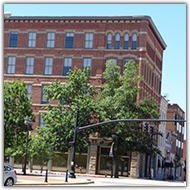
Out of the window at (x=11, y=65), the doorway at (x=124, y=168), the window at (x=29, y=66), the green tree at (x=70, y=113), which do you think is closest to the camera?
the green tree at (x=70, y=113)

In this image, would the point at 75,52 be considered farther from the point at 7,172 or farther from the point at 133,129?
the point at 7,172

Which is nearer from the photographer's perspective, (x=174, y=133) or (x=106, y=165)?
(x=106, y=165)

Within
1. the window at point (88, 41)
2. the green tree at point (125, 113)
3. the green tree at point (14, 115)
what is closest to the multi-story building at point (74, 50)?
the window at point (88, 41)

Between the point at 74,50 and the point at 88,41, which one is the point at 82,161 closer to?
the point at 74,50

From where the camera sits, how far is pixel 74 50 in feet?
186

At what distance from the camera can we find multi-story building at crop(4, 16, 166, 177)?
55.0 meters

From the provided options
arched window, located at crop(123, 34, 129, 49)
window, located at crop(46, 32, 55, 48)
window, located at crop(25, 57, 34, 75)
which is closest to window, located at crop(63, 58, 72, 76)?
window, located at crop(46, 32, 55, 48)

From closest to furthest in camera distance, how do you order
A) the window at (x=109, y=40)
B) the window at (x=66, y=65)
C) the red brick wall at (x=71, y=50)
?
the red brick wall at (x=71, y=50), the window at (x=109, y=40), the window at (x=66, y=65)

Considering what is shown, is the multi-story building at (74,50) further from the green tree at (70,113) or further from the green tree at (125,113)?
the green tree at (70,113)

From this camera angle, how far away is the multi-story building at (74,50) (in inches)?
2165

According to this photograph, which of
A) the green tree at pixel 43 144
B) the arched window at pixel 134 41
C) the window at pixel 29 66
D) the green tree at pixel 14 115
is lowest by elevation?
the green tree at pixel 43 144

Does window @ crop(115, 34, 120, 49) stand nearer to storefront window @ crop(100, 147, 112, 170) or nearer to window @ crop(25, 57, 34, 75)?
window @ crop(25, 57, 34, 75)

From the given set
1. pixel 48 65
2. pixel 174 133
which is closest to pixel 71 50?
pixel 48 65

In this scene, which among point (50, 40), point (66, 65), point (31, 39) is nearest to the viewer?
point (66, 65)
